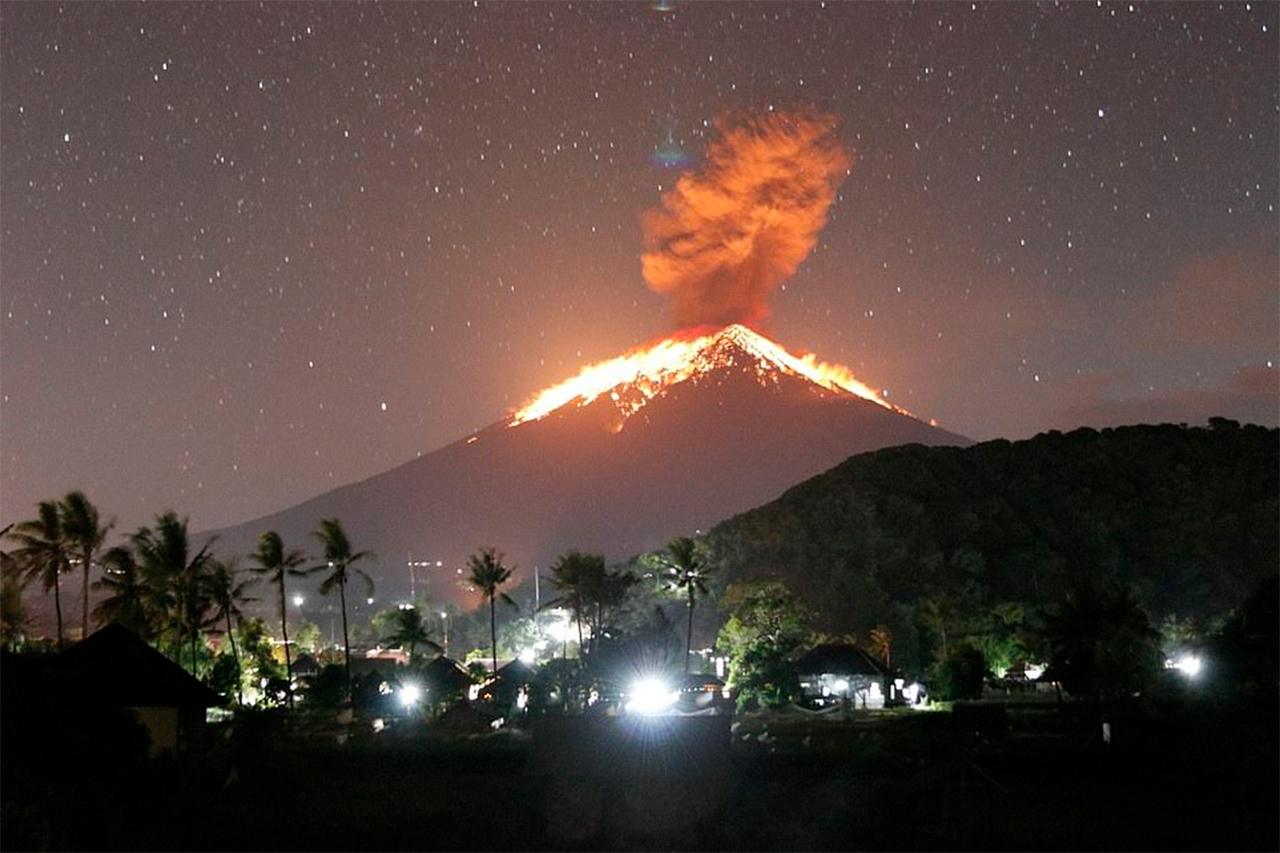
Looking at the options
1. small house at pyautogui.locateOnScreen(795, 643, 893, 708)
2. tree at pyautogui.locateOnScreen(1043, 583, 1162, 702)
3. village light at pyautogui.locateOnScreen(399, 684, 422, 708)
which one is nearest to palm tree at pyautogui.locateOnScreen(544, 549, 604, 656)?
small house at pyautogui.locateOnScreen(795, 643, 893, 708)

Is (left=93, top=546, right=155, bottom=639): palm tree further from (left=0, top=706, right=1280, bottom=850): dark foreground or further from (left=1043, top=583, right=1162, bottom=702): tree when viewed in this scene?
(left=1043, top=583, right=1162, bottom=702): tree

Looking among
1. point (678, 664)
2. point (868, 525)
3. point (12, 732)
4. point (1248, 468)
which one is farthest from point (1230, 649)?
point (1248, 468)

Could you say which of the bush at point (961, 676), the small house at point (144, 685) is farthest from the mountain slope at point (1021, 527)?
the small house at point (144, 685)

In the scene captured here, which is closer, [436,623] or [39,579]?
[39,579]

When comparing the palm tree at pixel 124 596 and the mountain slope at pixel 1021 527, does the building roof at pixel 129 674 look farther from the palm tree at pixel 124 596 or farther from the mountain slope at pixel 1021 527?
the mountain slope at pixel 1021 527

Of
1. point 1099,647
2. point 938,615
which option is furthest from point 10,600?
point 938,615

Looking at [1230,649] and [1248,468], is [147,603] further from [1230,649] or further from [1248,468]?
[1248,468]
